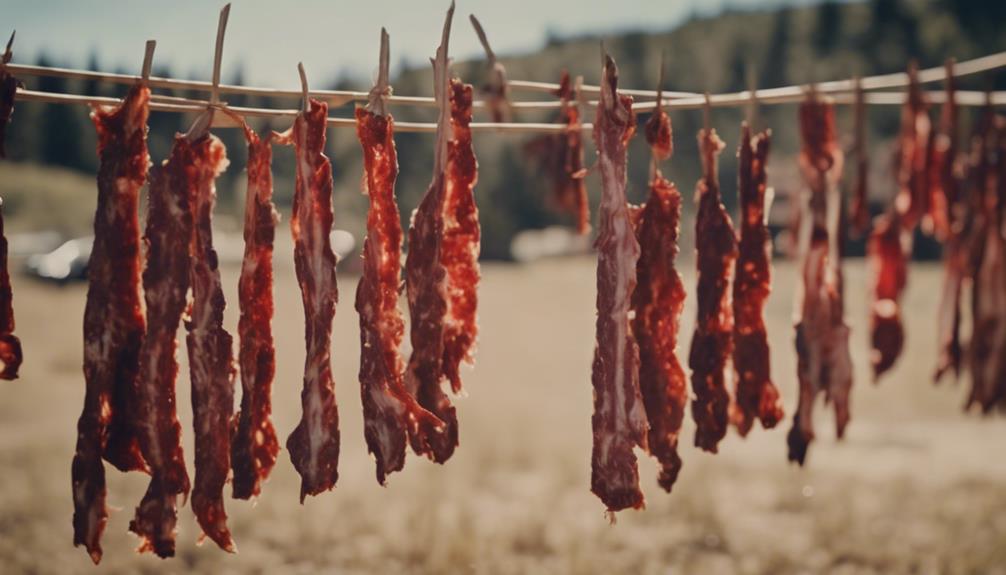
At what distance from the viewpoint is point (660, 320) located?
3641mm

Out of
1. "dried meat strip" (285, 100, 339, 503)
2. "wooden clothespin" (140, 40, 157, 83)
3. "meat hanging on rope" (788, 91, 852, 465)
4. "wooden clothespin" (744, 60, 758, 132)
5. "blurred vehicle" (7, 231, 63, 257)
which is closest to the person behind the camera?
"wooden clothespin" (140, 40, 157, 83)

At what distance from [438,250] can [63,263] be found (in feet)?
65.7

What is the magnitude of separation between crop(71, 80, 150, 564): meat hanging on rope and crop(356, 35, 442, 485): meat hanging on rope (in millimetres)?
904

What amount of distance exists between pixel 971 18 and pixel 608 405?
87485 millimetres

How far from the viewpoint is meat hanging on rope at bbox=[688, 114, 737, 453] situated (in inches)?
145

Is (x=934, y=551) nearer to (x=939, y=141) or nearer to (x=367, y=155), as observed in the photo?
(x=939, y=141)

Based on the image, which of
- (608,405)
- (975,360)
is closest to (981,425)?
(975,360)

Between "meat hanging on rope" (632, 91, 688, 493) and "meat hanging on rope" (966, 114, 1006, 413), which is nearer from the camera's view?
"meat hanging on rope" (632, 91, 688, 493)

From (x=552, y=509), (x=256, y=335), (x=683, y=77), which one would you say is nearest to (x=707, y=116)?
(x=256, y=335)

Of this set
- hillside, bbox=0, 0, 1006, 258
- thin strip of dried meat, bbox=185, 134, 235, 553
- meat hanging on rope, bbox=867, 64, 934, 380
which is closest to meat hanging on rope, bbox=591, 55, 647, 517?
thin strip of dried meat, bbox=185, 134, 235, 553

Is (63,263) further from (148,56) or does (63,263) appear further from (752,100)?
(752,100)

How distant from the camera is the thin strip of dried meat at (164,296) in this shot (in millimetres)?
3213

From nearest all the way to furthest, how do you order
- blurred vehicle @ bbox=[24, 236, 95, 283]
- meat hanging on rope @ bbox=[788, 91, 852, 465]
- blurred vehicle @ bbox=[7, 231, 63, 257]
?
meat hanging on rope @ bbox=[788, 91, 852, 465]
blurred vehicle @ bbox=[24, 236, 95, 283]
blurred vehicle @ bbox=[7, 231, 63, 257]

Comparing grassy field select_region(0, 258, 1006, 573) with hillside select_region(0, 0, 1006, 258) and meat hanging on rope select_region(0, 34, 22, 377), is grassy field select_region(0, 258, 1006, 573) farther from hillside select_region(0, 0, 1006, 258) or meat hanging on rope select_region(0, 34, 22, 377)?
hillside select_region(0, 0, 1006, 258)
